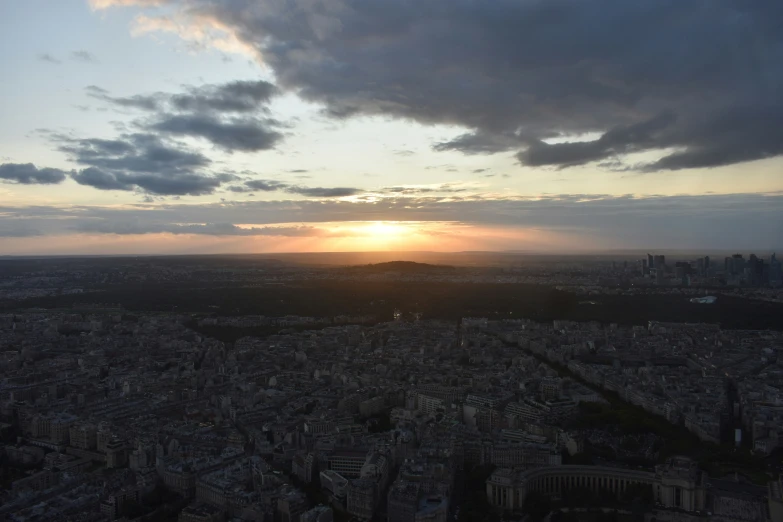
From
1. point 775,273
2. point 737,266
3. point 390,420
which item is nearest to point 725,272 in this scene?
point 737,266

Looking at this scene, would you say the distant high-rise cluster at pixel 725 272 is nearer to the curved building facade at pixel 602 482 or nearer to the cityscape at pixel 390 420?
the cityscape at pixel 390 420

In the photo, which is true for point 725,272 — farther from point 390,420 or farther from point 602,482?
point 602,482

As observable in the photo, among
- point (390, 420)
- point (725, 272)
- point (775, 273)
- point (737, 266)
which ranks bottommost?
point (390, 420)

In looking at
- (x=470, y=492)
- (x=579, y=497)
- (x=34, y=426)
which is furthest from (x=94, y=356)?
(x=579, y=497)

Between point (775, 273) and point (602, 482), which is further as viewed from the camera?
point (775, 273)

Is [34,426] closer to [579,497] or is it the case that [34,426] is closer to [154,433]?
[154,433]

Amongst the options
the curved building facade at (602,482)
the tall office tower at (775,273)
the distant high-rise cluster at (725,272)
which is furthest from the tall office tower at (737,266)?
the curved building facade at (602,482)

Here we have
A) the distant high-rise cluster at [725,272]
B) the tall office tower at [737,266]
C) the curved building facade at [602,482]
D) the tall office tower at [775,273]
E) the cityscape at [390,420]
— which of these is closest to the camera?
the curved building facade at [602,482]

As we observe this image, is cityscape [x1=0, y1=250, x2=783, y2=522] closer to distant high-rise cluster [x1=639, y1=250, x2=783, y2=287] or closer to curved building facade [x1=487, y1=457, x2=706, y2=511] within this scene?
curved building facade [x1=487, y1=457, x2=706, y2=511]
